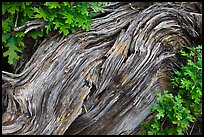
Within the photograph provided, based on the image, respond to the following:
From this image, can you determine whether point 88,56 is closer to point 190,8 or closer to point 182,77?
point 182,77

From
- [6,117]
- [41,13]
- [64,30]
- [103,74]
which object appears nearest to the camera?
[6,117]

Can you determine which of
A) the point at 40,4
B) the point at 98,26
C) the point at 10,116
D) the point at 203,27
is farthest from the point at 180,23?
the point at 10,116

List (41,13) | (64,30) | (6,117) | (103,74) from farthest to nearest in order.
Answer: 1. (103,74)
2. (64,30)
3. (41,13)
4. (6,117)

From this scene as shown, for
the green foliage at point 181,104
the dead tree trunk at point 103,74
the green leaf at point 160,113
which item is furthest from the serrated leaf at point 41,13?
the green leaf at point 160,113

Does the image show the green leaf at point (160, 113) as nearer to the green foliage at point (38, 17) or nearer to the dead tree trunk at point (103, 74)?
the dead tree trunk at point (103, 74)

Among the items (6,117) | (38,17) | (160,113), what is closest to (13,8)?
(38,17)

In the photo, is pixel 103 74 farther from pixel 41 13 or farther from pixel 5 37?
pixel 5 37

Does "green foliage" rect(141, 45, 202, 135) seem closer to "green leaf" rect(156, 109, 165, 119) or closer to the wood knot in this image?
"green leaf" rect(156, 109, 165, 119)
